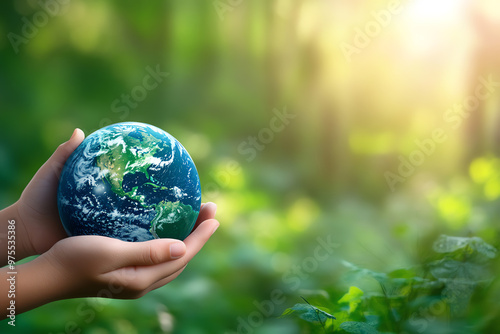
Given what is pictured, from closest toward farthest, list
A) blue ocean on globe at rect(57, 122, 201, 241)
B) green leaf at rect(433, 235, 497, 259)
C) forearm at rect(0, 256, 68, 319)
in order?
forearm at rect(0, 256, 68, 319) → blue ocean on globe at rect(57, 122, 201, 241) → green leaf at rect(433, 235, 497, 259)

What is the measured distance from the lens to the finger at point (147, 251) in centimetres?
161

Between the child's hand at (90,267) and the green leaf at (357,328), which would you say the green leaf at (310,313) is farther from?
the child's hand at (90,267)

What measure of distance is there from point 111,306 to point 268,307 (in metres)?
0.97

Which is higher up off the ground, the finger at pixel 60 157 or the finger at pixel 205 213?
the finger at pixel 60 157

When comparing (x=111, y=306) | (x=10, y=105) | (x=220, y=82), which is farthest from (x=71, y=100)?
(x=111, y=306)

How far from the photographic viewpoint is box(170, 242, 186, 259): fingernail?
5.37ft

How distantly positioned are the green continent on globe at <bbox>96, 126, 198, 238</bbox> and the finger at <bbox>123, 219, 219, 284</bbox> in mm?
67

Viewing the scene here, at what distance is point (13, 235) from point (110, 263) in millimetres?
668

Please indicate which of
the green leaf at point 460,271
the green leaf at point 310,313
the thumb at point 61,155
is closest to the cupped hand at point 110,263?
the green leaf at point 310,313

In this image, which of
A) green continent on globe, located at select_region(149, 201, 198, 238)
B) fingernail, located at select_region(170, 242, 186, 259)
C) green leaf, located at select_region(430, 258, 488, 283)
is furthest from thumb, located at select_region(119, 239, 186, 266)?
green leaf, located at select_region(430, 258, 488, 283)

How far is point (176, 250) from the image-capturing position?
1.64 m

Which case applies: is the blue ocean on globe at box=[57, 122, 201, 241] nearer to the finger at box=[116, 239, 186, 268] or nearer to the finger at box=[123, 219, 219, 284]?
the finger at box=[123, 219, 219, 284]

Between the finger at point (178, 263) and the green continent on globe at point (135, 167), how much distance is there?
7cm

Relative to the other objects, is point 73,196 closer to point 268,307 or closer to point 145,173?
point 145,173
